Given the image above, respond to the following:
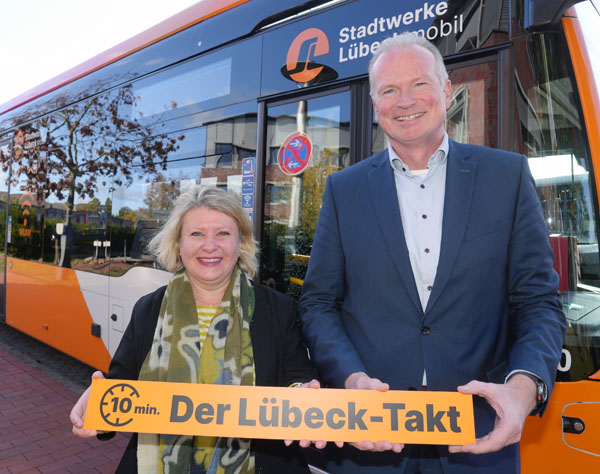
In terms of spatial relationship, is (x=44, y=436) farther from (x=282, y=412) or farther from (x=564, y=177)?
(x=564, y=177)

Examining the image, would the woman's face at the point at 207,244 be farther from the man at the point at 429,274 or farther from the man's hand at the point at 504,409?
the man's hand at the point at 504,409

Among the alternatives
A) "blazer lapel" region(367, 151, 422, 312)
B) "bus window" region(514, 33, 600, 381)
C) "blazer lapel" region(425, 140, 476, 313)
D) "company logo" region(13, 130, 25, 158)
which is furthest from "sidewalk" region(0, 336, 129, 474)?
"bus window" region(514, 33, 600, 381)

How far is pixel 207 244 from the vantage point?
6.88 ft

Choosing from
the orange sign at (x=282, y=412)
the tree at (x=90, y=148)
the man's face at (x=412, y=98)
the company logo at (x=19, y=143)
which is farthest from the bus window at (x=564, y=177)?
the company logo at (x=19, y=143)

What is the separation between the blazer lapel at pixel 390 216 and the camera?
5.19 ft

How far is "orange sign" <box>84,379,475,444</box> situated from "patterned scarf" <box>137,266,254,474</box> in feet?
1.53

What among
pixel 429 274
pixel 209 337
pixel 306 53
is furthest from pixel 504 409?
pixel 306 53

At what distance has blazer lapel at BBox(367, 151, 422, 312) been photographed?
158 cm

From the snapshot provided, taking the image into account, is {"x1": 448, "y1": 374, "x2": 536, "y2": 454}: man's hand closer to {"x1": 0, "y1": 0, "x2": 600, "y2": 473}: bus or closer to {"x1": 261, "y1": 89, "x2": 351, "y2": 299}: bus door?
{"x1": 0, "y1": 0, "x2": 600, "y2": 473}: bus

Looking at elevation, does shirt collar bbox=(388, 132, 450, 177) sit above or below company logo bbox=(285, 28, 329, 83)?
below

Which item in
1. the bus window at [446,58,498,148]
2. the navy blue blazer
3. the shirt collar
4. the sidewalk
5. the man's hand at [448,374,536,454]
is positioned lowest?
the sidewalk

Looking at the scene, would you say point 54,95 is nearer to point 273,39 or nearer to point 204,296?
point 273,39

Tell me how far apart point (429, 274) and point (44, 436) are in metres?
4.18

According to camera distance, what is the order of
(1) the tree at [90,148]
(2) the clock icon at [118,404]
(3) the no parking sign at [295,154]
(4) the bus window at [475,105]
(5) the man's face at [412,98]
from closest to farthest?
(2) the clock icon at [118,404], (5) the man's face at [412,98], (4) the bus window at [475,105], (3) the no parking sign at [295,154], (1) the tree at [90,148]
